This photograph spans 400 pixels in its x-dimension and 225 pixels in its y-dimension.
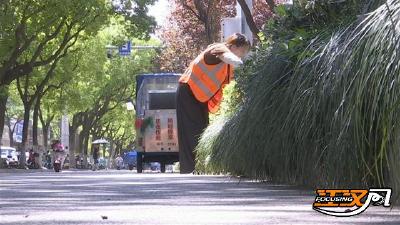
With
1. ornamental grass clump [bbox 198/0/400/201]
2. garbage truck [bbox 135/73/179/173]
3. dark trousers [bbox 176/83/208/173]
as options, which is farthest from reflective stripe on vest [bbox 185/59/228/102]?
garbage truck [bbox 135/73/179/173]

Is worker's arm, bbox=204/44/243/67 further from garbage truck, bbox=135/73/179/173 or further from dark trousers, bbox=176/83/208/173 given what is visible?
garbage truck, bbox=135/73/179/173

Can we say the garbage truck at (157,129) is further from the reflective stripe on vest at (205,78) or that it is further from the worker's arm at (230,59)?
the worker's arm at (230,59)

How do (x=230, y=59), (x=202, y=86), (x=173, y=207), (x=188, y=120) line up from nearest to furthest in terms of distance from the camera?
(x=173, y=207) < (x=230, y=59) < (x=202, y=86) < (x=188, y=120)

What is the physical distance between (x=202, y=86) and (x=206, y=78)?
19 cm

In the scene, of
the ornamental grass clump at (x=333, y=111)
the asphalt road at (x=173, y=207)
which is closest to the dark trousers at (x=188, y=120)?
the asphalt road at (x=173, y=207)

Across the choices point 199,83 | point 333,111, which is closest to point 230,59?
point 199,83

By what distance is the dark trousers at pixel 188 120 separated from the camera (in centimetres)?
1169

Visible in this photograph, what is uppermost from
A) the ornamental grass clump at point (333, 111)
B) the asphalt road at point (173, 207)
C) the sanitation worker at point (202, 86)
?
the sanitation worker at point (202, 86)

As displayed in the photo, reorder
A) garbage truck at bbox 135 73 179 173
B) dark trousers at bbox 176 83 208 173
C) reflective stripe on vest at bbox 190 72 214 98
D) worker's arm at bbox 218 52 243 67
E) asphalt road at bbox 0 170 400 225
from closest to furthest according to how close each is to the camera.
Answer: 1. asphalt road at bbox 0 170 400 225
2. worker's arm at bbox 218 52 243 67
3. reflective stripe on vest at bbox 190 72 214 98
4. dark trousers at bbox 176 83 208 173
5. garbage truck at bbox 135 73 179 173

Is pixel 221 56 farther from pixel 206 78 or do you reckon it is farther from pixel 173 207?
pixel 173 207

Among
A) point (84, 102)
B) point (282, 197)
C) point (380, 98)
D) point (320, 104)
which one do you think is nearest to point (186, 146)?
point (282, 197)

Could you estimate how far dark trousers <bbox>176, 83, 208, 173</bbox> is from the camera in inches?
460

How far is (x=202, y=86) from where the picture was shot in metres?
11.4

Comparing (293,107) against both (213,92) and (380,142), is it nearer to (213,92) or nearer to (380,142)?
(380,142)
